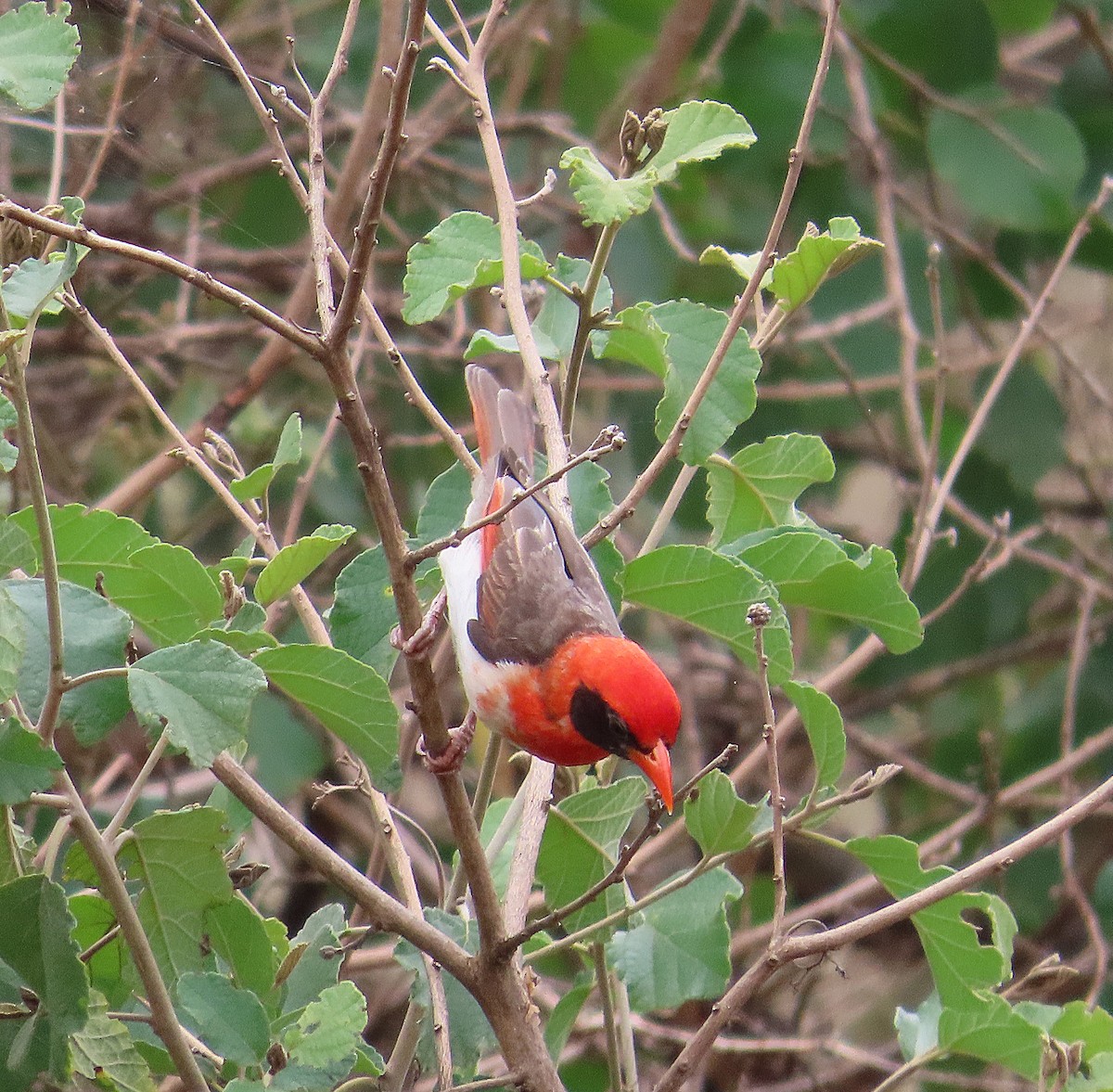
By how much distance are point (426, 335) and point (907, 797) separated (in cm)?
242

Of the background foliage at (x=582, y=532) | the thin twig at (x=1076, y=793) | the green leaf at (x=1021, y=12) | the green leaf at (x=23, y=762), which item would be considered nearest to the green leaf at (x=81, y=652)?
the background foliage at (x=582, y=532)

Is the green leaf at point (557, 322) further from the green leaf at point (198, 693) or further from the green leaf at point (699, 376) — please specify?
the green leaf at point (198, 693)

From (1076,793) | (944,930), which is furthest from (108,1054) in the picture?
(1076,793)

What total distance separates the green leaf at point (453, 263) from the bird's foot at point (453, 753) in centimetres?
60

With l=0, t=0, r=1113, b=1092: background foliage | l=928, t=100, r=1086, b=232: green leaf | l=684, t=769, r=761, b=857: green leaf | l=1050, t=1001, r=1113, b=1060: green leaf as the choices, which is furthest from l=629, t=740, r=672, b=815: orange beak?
l=928, t=100, r=1086, b=232: green leaf

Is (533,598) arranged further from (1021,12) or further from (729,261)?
(1021,12)

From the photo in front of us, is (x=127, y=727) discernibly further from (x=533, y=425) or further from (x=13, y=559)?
(x=13, y=559)

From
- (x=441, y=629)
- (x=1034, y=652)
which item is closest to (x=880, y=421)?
(x=1034, y=652)

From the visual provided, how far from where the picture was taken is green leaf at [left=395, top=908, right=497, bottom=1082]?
1.84 metres

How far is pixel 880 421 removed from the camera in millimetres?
5270

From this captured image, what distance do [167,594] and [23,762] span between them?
0.35 m

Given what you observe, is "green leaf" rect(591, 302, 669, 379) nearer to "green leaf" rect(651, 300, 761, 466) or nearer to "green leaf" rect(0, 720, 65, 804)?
"green leaf" rect(651, 300, 761, 466)

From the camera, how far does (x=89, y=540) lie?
183 centimetres

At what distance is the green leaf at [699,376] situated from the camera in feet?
6.82
